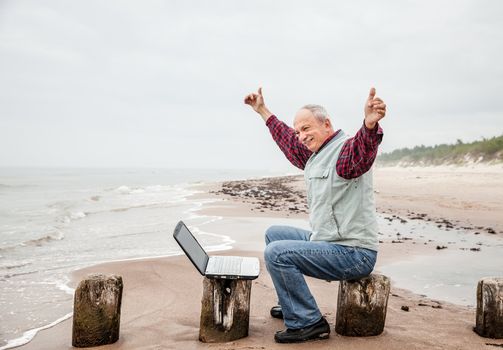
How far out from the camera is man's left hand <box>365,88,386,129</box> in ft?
9.47

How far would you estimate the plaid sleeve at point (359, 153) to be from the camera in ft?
9.79

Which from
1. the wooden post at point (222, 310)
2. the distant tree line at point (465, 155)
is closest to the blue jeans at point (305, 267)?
the wooden post at point (222, 310)

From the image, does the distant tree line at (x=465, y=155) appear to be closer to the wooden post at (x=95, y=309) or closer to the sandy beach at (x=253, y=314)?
the sandy beach at (x=253, y=314)

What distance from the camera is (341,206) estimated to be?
11.0 feet

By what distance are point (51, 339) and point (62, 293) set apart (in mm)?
1647

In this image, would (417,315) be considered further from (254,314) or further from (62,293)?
(62,293)

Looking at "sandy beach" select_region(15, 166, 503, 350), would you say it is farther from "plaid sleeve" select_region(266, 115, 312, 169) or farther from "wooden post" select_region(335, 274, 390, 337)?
"plaid sleeve" select_region(266, 115, 312, 169)

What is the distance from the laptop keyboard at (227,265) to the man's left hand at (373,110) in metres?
1.61

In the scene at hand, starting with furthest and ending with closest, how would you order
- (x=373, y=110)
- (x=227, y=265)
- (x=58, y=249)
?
(x=58, y=249) → (x=227, y=265) → (x=373, y=110)

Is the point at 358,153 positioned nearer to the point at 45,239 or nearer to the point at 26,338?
the point at 26,338

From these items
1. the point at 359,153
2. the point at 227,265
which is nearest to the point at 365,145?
the point at 359,153

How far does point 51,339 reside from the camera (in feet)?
13.2

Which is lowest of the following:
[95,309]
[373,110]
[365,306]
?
[95,309]

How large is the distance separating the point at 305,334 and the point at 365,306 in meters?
0.58
